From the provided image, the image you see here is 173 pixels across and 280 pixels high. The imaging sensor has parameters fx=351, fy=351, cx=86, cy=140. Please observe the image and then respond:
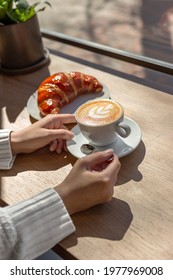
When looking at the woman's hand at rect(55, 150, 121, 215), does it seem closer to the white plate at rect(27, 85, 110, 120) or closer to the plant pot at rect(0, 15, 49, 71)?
the white plate at rect(27, 85, 110, 120)

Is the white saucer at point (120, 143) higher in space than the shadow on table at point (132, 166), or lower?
higher

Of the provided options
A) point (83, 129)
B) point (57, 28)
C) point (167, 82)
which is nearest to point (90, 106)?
point (83, 129)

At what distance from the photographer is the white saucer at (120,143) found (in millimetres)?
713

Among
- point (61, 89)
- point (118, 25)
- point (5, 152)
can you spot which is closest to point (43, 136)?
point (5, 152)

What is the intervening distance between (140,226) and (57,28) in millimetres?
1669

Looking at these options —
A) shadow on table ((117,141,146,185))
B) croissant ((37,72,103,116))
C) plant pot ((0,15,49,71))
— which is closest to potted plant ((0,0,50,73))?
A: plant pot ((0,15,49,71))

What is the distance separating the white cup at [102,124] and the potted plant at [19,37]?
0.51 meters

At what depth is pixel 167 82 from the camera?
3.30 feet

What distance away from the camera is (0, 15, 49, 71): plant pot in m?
1.12

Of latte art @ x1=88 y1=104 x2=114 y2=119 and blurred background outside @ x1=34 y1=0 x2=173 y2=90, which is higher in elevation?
latte art @ x1=88 y1=104 x2=114 y2=119

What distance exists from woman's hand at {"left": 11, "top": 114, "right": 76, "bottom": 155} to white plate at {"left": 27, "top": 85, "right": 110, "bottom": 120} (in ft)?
0.35

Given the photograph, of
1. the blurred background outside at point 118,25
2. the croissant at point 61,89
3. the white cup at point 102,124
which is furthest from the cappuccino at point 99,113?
the blurred background outside at point 118,25

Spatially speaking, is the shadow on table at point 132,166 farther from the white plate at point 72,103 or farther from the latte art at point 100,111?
the white plate at point 72,103

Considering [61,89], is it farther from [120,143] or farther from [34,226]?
[34,226]
